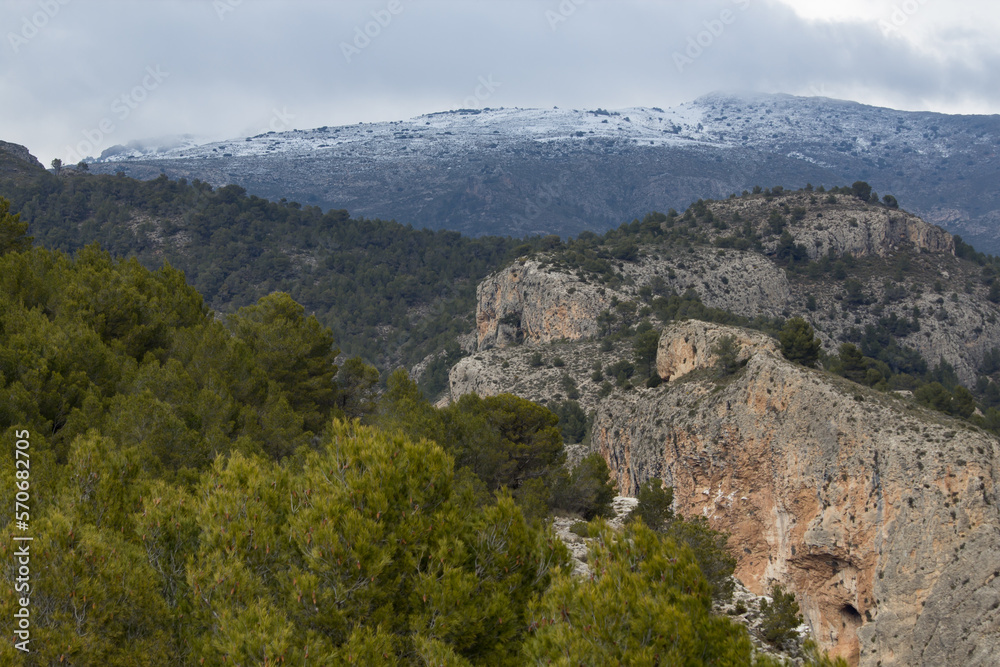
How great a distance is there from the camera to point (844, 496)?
2412 centimetres

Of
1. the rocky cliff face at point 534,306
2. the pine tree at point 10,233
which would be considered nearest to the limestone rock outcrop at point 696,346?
the rocky cliff face at point 534,306

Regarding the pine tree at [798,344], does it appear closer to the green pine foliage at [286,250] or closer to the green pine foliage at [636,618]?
the green pine foliage at [636,618]

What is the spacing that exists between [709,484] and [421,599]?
76.1ft

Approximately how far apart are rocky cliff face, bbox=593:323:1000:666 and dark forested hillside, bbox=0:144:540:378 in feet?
169

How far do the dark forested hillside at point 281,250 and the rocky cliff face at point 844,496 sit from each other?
51.4m

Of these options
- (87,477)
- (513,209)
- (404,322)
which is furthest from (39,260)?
A: (513,209)

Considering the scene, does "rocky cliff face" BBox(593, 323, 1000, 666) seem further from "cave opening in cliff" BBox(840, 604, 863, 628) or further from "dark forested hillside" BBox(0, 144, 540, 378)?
"dark forested hillside" BBox(0, 144, 540, 378)

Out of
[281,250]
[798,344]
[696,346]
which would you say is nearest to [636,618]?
[696,346]

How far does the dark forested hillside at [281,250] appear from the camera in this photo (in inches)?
3231

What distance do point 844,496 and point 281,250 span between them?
267ft

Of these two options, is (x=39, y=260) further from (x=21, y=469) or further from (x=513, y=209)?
(x=513, y=209)

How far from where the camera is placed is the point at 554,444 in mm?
24109

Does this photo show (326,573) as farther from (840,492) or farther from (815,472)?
(815,472)

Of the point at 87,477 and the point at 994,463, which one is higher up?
the point at 87,477
